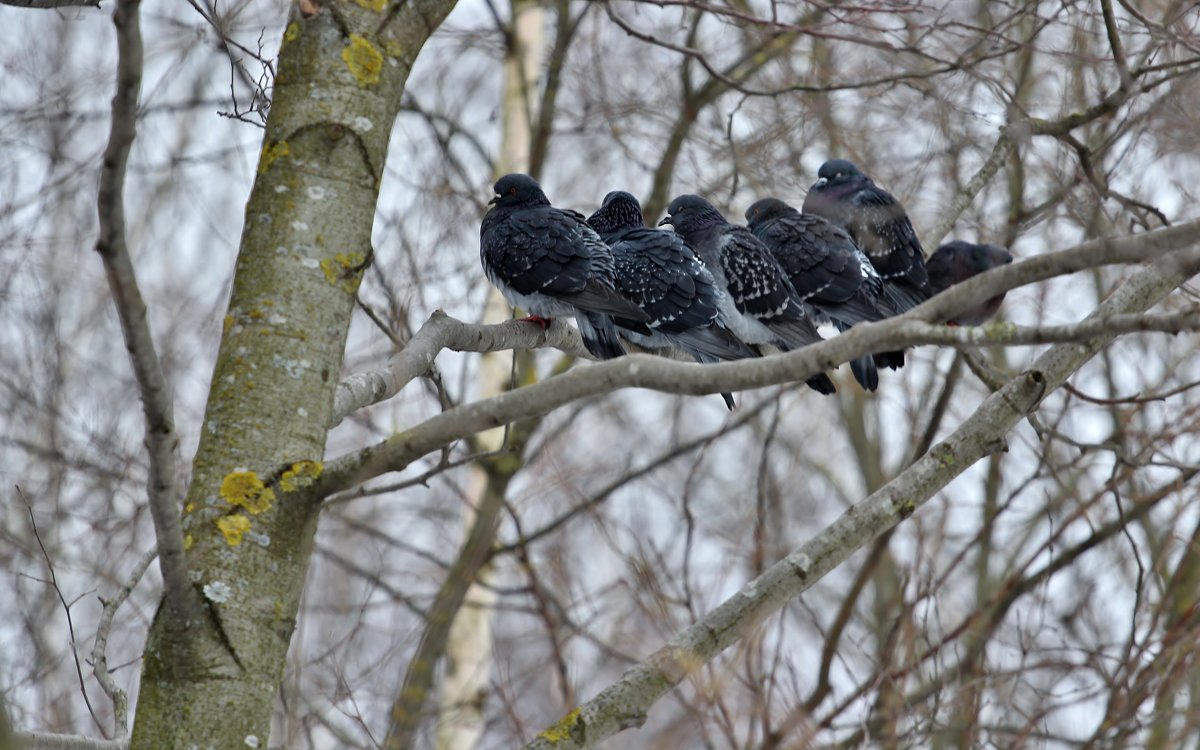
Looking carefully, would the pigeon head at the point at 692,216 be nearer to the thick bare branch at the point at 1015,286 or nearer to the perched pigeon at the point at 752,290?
the perched pigeon at the point at 752,290

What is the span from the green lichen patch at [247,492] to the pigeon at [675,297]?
7.81 ft

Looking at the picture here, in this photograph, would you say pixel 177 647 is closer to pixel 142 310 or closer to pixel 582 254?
pixel 142 310

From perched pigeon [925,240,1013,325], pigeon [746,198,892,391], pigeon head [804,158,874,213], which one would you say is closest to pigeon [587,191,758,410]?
pigeon [746,198,892,391]

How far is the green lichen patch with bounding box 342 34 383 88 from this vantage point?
8.64ft

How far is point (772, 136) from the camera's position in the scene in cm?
613

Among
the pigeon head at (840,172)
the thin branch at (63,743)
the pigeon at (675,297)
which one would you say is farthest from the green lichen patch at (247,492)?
the pigeon head at (840,172)

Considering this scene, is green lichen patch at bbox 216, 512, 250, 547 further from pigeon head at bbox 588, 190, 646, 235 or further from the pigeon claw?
pigeon head at bbox 588, 190, 646, 235

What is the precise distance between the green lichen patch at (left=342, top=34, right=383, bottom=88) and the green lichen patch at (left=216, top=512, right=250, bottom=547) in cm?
101

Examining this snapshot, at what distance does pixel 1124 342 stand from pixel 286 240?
23.5 feet

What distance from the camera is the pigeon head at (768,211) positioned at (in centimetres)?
544

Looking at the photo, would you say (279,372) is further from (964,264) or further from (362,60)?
(964,264)

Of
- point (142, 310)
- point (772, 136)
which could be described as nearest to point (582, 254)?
point (772, 136)

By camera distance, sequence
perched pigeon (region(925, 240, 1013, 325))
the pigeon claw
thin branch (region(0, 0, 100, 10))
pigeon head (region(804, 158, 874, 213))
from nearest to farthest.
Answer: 1. thin branch (region(0, 0, 100, 10))
2. the pigeon claw
3. perched pigeon (region(925, 240, 1013, 325))
4. pigeon head (region(804, 158, 874, 213))

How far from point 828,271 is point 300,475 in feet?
10.3
